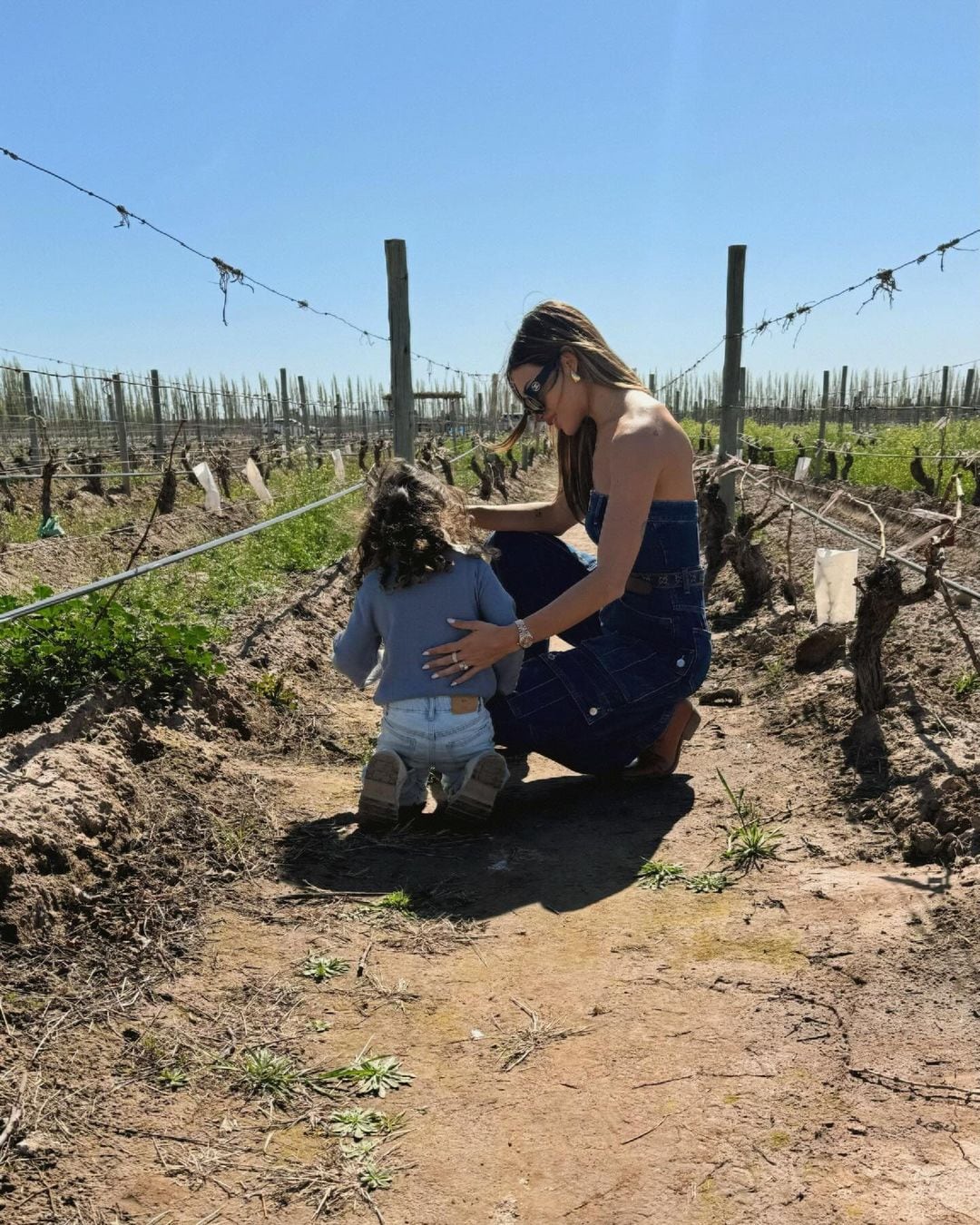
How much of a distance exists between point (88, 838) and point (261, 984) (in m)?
0.70

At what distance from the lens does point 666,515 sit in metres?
3.09

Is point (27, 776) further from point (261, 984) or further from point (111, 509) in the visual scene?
point (111, 509)

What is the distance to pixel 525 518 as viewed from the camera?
3.63 metres

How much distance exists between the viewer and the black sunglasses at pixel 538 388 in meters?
3.08

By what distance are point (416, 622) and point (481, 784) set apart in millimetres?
519

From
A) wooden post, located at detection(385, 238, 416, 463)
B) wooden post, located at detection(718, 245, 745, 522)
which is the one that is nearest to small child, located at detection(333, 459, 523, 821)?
wooden post, located at detection(385, 238, 416, 463)

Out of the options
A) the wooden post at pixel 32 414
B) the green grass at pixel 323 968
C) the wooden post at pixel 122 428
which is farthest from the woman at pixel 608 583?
the wooden post at pixel 32 414

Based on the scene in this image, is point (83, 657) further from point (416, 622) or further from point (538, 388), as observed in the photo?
point (538, 388)

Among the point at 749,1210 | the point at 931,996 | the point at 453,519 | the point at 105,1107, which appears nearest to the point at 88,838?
the point at 105,1107

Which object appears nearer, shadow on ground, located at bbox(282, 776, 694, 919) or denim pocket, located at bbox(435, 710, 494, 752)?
shadow on ground, located at bbox(282, 776, 694, 919)

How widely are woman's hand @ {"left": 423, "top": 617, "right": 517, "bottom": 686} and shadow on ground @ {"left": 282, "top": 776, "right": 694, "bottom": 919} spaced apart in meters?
0.53

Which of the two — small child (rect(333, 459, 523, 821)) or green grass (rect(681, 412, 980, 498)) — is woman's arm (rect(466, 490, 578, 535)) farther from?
green grass (rect(681, 412, 980, 498))

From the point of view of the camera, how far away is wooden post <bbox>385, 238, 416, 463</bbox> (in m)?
6.02

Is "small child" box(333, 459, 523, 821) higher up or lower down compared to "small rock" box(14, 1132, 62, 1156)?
higher up
